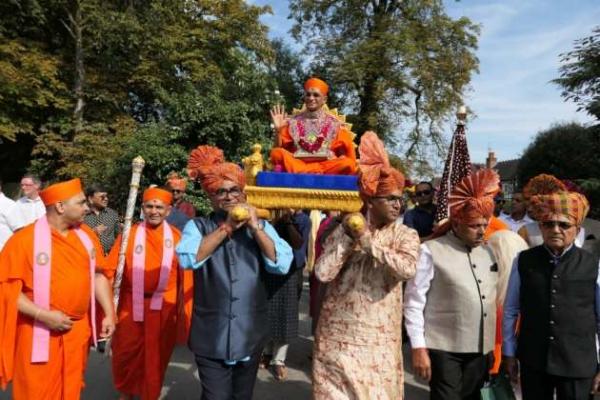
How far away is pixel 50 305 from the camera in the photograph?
3.28 metres

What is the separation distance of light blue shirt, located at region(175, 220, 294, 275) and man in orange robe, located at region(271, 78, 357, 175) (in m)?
1.31

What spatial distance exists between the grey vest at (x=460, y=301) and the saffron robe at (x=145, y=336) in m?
2.36

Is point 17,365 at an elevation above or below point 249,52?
below

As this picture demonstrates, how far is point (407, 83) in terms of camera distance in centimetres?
2027

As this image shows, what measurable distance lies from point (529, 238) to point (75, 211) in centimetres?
448

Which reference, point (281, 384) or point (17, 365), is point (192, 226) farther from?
point (281, 384)

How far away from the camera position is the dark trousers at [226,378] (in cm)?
304

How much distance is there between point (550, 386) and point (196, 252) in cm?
225

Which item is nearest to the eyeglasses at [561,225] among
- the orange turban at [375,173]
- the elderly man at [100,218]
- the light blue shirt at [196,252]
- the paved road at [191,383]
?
the orange turban at [375,173]

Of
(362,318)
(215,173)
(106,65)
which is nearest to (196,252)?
(215,173)

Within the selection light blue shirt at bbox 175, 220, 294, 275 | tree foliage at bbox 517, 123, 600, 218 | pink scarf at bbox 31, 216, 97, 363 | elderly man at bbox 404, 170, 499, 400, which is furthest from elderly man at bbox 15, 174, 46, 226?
tree foliage at bbox 517, 123, 600, 218

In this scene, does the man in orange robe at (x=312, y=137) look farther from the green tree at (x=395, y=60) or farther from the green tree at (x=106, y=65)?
the green tree at (x=395, y=60)

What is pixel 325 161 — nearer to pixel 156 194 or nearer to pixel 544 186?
pixel 156 194

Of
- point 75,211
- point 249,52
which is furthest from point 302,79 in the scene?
point 75,211
